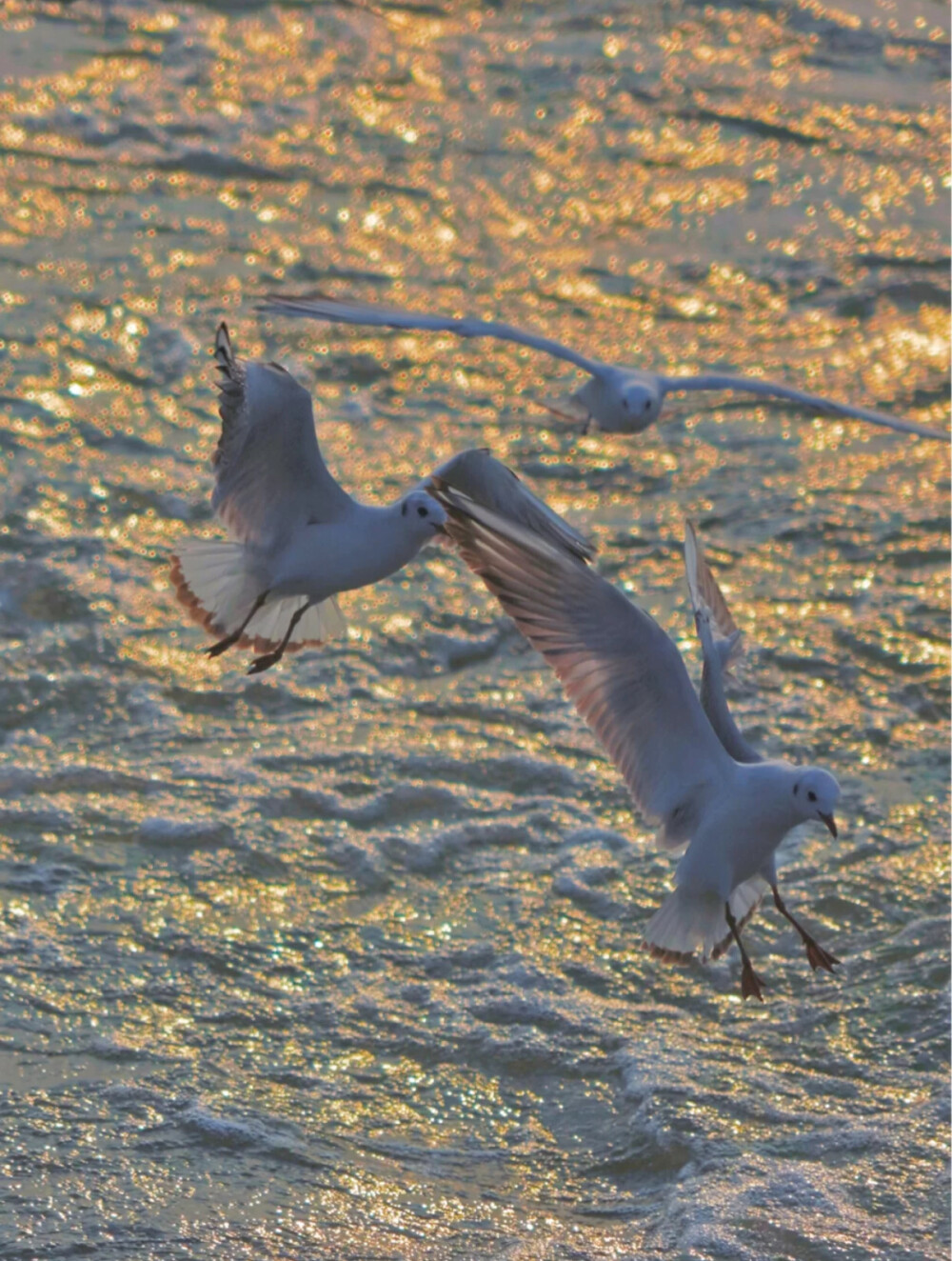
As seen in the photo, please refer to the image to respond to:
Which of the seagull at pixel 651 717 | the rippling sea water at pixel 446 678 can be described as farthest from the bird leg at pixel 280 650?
the rippling sea water at pixel 446 678

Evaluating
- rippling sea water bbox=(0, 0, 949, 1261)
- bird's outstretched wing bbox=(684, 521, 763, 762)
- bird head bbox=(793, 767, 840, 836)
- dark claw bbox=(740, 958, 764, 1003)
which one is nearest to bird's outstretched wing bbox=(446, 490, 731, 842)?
bird's outstretched wing bbox=(684, 521, 763, 762)

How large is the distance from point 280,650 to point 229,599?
20cm

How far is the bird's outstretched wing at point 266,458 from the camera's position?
516 cm

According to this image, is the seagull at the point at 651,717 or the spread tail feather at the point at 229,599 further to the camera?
the spread tail feather at the point at 229,599

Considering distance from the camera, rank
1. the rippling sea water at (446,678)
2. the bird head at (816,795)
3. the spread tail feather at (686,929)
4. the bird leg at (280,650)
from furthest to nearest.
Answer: the rippling sea water at (446,678) → the bird leg at (280,650) → the spread tail feather at (686,929) → the bird head at (816,795)

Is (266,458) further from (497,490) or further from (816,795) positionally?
(816,795)

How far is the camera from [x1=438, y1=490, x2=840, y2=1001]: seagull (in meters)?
5.05

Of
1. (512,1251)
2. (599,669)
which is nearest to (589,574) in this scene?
(599,669)

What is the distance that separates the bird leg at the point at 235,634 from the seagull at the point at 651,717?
0.64m

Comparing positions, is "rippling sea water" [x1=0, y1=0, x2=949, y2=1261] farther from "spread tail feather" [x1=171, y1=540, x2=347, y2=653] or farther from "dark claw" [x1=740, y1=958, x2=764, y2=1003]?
"spread tail feather" [x1=171, y1=540, x2=347, y2=653]

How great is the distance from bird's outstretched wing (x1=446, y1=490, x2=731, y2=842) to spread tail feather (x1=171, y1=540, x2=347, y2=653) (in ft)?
2.39

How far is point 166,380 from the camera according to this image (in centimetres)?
1036

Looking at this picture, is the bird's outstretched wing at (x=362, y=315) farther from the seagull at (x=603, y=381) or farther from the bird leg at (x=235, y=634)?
the bird leg at (x=235, y=634)

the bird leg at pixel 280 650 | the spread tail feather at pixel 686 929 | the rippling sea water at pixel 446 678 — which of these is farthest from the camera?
the rippling sea water at pixel 446 678
